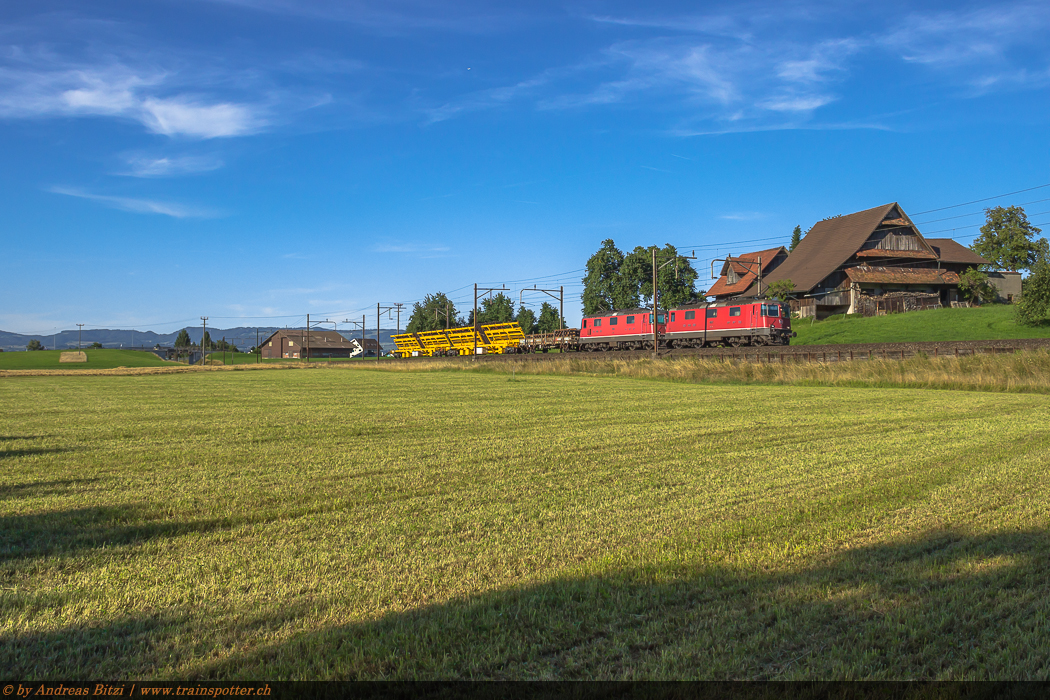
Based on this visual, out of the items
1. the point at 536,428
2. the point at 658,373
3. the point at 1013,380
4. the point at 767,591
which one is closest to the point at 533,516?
the point at 767,591

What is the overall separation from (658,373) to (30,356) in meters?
106

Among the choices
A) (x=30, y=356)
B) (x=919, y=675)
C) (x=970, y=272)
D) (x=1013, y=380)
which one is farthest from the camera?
(x=30, y=356)

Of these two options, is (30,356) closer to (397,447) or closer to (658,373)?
(658,373)

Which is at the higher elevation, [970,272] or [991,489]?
[970,272]

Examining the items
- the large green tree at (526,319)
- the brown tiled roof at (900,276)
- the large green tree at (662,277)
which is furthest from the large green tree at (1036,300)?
the large green tree at (526,319)

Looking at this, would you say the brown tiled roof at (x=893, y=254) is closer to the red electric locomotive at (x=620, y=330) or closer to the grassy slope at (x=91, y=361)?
the red electric locomotive at (x=620, y=330)

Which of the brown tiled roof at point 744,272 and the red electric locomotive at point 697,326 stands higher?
the brown tiled roof at point 744,272

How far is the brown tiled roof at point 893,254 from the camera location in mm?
62969

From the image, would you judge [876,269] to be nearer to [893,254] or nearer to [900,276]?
[900,276]

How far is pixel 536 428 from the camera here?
41.0 ft

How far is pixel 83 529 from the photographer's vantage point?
5.44 metres

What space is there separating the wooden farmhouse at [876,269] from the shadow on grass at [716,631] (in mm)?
59045

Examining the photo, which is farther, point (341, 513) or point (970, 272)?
point (970, 272)

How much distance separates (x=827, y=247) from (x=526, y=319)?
48.7 m
